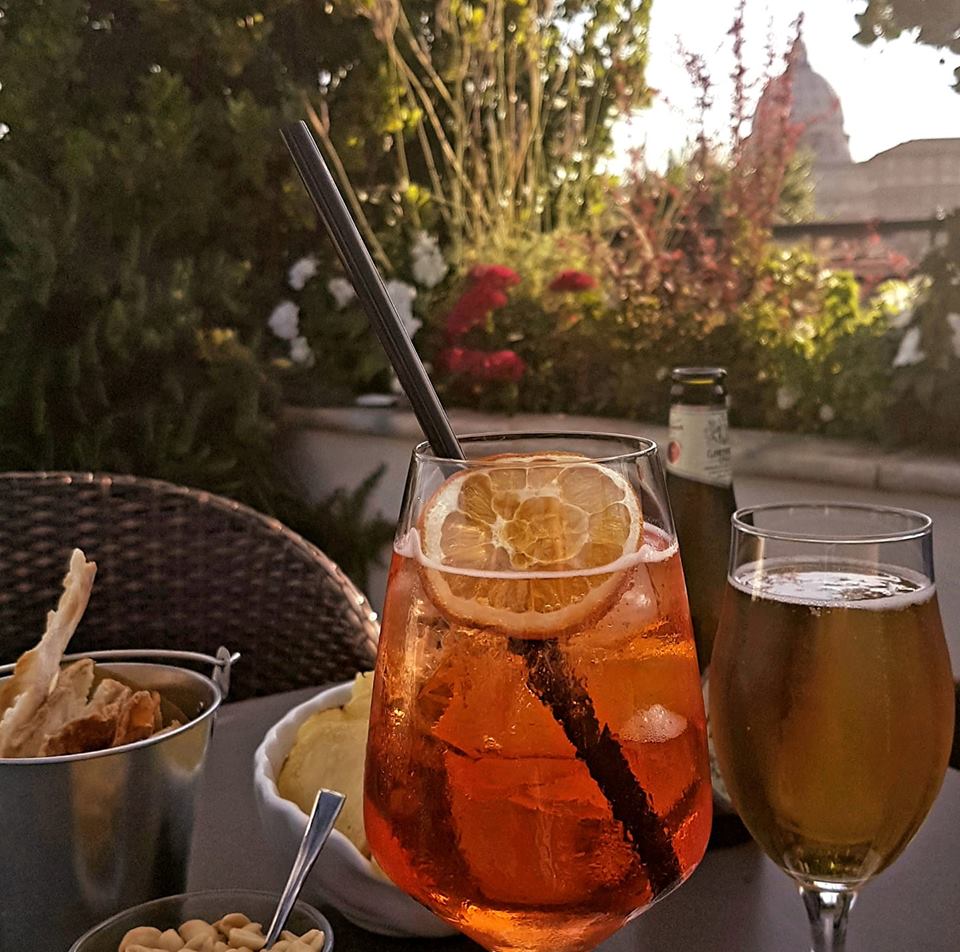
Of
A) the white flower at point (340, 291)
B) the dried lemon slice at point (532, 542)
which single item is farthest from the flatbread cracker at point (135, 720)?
the white flower at point (340, 291)

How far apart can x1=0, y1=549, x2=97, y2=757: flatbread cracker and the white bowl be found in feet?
0.47

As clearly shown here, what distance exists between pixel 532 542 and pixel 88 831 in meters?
0.31

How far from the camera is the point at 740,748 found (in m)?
0.58

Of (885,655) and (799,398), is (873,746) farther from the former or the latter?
(799,398)

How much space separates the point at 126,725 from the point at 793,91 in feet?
7.54

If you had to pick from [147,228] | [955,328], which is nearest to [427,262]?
[147,228]

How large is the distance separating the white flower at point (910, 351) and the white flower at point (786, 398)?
0.24 metres

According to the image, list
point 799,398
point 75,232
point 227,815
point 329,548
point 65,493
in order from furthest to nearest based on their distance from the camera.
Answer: point 329,548
point 75,232
point 799,398
point 65,493
point 227,815

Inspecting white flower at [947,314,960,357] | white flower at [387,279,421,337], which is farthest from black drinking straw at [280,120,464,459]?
white flower at [387,279,421,337]

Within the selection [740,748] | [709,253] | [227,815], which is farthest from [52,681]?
[709,253]

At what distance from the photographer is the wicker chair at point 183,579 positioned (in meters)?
1.28

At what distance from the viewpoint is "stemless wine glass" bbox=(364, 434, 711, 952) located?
464mm

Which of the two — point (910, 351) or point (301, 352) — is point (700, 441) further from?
point (301, 352)

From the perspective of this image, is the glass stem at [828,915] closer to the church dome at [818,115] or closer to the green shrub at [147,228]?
the church dome at [818,115]
